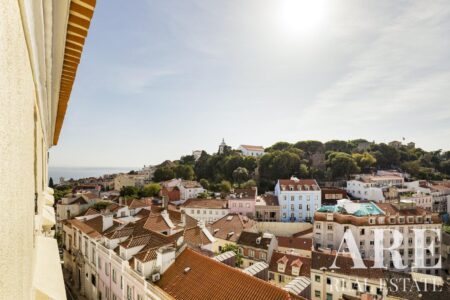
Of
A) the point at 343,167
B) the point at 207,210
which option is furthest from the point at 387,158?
the point at 207,210

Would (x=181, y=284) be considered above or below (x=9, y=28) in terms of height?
below

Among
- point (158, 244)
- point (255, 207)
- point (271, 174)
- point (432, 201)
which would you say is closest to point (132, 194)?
point (255, 207)

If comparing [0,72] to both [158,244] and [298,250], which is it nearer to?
[158,244]

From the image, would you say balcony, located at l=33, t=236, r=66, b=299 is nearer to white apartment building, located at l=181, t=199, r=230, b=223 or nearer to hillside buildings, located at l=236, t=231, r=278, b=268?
hillside buildings, located at l=236, t=231, r=278, b=268

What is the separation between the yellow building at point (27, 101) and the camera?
3.22 feet

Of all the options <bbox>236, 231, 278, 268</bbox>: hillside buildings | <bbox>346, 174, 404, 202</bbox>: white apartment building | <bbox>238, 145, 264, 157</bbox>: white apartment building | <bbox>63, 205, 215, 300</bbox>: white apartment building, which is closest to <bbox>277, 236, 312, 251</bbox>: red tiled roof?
<bbox>236, 231, 278, 268</bbox>: hillside buildings

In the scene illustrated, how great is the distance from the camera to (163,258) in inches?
616

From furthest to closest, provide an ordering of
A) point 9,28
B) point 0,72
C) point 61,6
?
point 61,6
point 9,28
point 0,72

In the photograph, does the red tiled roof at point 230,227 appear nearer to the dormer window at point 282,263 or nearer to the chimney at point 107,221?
the dormer window at point 282,263

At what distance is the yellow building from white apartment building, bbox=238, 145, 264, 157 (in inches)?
3554

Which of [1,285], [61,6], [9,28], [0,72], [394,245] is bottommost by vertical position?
[394,245]

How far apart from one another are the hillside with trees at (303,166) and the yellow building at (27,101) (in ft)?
186

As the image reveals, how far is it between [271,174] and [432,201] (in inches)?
1273

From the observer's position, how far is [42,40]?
2.40 metres
